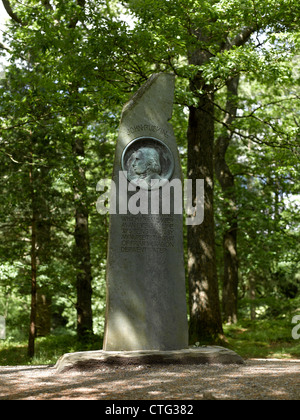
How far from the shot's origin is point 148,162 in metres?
7.41

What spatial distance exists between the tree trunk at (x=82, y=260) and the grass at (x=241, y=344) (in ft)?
1.87

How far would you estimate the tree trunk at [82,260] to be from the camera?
41.7ft

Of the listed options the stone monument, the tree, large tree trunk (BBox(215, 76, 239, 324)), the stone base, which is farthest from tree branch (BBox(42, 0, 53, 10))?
the stone base

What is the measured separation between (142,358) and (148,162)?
288 cm

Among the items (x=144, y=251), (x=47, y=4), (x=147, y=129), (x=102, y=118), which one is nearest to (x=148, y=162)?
(x=147, y=129)

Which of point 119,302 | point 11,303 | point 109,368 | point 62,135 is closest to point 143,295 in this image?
point 119,302

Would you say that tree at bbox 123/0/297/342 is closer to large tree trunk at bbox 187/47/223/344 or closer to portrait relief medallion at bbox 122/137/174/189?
large tree trunk at bbox 187/47/223/344

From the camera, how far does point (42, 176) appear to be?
39.8 feet

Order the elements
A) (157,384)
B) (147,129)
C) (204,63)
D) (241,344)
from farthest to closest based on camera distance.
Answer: (241,344), (204,63), (147,129), (157,384)

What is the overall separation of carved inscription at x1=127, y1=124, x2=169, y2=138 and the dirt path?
350 centimetres

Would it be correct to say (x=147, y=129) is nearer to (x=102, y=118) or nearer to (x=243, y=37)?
(x=102, y=118)

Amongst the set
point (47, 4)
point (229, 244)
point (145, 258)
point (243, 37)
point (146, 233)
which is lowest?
point (145, 258)
